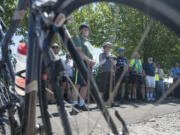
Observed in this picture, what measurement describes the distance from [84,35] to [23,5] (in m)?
1.78

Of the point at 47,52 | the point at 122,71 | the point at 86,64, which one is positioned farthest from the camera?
the point at 122,71

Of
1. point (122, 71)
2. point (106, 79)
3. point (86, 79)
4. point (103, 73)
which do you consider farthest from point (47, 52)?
point (122, 71)

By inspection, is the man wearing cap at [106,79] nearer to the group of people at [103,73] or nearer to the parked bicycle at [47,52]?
the group of people at [103,73]

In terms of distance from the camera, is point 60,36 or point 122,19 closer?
point 60,36

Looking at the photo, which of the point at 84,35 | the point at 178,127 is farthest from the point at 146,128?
the point at 84,35

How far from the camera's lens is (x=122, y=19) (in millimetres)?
1226

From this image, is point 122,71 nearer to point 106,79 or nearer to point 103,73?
point 103,73

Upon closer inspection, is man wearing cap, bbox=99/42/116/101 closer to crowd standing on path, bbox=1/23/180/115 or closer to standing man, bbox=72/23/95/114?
crowd standing on path, bbox=1/23/180/115

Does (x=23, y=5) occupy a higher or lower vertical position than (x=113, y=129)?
higher

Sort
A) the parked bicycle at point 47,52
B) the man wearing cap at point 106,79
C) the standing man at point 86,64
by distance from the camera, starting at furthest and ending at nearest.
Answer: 1. the standing man at point 86,64
2. the man wearing cap at point 106,79
3. the parked bicycle at point 47,52

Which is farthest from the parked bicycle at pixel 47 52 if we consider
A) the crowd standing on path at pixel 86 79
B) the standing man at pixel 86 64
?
the standing man at pixel 86 64

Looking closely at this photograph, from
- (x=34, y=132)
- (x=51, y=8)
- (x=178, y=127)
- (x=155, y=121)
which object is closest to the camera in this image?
(x=51, y=8)

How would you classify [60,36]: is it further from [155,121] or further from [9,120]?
[155,121]

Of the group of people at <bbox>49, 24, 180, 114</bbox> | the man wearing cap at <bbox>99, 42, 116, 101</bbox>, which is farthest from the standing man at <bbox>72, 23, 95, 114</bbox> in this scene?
the man wearing cap at <bbox>99, 42, 116, 101</bbox>
